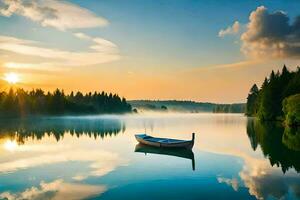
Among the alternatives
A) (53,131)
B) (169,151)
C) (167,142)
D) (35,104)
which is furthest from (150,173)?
A: (35,104)

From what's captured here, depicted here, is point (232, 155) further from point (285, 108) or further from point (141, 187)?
point (285, 108)

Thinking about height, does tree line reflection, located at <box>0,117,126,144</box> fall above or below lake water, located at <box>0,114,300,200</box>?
above

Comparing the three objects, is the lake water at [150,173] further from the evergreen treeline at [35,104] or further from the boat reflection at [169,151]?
the evergreen treeline at [35,104]

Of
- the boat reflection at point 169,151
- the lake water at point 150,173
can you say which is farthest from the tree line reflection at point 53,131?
the boat reflection at point 169,151

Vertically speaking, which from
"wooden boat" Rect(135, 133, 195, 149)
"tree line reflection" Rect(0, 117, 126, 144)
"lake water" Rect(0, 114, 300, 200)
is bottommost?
"lake water" Rect(0, 114, 300, 200)

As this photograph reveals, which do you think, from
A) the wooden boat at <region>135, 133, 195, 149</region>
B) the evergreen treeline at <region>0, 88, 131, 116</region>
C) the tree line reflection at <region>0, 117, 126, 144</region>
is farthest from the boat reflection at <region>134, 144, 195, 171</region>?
the evergreen treeline at <region>0, 88, 131, 116</region>

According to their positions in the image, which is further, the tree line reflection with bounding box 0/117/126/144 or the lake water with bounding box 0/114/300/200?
the tree line reflection with bounding box 0/117/126/144

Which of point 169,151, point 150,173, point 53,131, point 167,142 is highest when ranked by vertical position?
point 167,142

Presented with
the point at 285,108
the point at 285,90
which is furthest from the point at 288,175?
the point at 285,90

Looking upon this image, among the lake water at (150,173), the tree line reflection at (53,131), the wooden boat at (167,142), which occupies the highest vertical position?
the wooden boat at (167,142)

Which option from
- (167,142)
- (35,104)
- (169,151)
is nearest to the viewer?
(169,151)

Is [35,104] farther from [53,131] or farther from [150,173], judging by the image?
[150,173]

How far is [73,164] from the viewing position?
31750 millimetres

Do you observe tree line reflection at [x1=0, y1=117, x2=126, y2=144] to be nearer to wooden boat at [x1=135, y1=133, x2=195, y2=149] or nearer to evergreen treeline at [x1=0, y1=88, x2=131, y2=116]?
wooden boat at [x1=135, y1=133, x2=195, y2=149]
